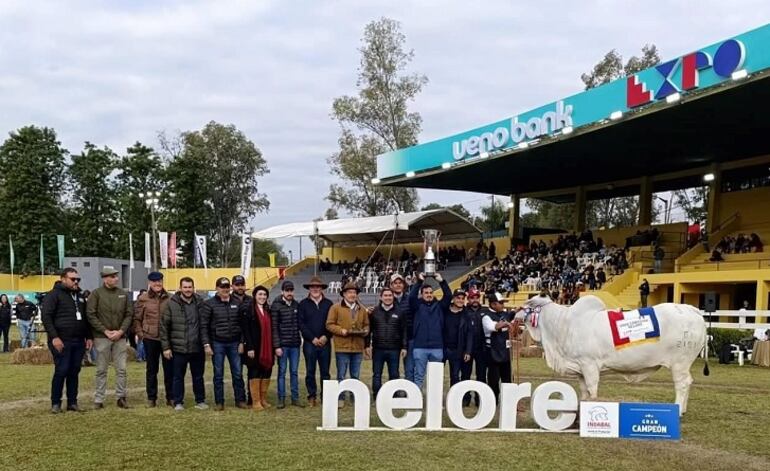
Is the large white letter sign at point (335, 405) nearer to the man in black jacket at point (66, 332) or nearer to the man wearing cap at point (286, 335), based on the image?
the man wearing cap at point (286, 335)

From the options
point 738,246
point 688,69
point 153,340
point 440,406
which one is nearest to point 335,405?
point 440,406

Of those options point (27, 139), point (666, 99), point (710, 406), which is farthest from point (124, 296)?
point (27, 139)

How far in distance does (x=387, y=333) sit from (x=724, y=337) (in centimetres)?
1136

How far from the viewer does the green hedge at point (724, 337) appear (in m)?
17.1

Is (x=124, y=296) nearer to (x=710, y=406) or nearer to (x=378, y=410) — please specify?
(x=378, y=410)

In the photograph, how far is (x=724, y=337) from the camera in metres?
17.4

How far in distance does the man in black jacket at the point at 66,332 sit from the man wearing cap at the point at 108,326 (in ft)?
0.55

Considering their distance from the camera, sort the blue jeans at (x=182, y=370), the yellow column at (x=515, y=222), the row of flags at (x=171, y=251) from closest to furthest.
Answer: the blue jeans at (x=182, y=370), the row of flags at (x=171, y=251), the yellow column at (x=515, y=222)

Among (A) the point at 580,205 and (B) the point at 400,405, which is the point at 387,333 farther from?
(A) the point at 580,205

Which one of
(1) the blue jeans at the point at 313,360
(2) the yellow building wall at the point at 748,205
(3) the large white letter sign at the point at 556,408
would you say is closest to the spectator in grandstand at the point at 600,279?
(2) the yellow building wall at the point at 748,205

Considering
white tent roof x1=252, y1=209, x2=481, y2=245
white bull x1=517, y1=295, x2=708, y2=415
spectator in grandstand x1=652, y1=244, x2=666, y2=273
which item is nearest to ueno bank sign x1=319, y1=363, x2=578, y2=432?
white bull x1=517, y1=295, x2=708, y2=415

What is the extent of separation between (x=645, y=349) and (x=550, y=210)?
46.7 meters

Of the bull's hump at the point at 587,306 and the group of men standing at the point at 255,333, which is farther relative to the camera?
the group of men standing at the point at 255,333

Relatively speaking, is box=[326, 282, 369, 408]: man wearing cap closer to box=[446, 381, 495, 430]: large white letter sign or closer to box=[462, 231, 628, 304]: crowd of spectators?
box=[446, 381, 495, 430]: large white letter sign
